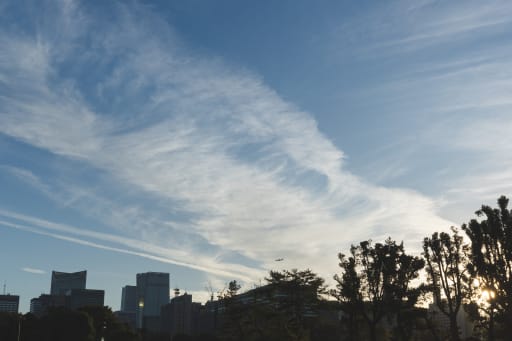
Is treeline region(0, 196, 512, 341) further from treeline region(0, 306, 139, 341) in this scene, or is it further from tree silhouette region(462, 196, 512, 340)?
treeline region(0, 306, 139, 341)

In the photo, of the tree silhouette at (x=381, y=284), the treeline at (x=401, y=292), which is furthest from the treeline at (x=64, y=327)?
the tree silhouette at (x=381, y=284)

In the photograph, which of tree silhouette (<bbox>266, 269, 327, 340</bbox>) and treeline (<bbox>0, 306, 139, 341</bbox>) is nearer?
tree silhouette (<bbox>266, 269, 327, 340</bbox>)

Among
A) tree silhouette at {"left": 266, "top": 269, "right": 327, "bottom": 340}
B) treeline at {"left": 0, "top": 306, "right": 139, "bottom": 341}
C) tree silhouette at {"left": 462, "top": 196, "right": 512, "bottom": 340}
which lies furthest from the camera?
treeline at {"left": 0, "top": 306, "right": 139, "bottom": 341}

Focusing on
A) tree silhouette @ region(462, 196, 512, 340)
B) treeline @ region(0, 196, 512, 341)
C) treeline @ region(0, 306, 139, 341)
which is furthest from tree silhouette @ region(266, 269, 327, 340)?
treeline @ region(0, 306, 139, 341)

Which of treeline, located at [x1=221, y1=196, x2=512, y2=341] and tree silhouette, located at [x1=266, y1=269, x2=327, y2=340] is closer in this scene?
treeline, located at [x1=221, y1=196, x2=512, y2=341]

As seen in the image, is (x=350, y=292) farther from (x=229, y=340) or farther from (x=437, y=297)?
(x=229, y=340)

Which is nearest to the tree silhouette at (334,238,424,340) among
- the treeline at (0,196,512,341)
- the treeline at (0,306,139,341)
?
the treeline at (0,196,512,341)

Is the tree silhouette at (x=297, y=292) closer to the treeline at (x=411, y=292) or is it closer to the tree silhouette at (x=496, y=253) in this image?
the treeline at (x=411, y=292)

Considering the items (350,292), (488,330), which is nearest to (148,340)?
(350,292)

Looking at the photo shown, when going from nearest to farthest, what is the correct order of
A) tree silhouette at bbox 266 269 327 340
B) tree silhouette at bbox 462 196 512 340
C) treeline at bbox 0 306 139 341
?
tree silhouette at bbox 462 196 512 340 < tree silhouette at bbox 266 269 327 340 < treeline at bbox 0 306 139 341

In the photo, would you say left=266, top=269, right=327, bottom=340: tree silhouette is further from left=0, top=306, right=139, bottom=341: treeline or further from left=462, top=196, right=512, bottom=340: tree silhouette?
left=0, top=306, right=139, bottom=341: treeline

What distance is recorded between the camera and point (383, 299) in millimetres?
53094

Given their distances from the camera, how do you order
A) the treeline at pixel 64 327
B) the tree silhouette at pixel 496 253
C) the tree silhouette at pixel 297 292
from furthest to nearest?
the treeline at pixel 64 327
the tree silhouette at pixel 297 292
the tree silhouette at pixel 496 253

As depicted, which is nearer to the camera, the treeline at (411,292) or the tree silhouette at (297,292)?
the treeline at (411,292)
